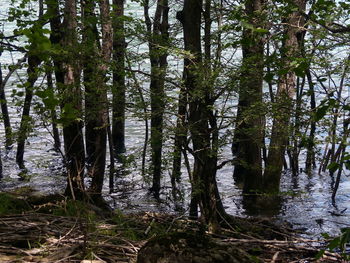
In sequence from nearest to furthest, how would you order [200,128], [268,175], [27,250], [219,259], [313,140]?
[219,259], [27,250], [200,128], [313,140], [268,175]

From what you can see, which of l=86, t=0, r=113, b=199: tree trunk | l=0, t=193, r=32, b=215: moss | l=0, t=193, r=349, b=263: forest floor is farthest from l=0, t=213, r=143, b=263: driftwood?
l=86, t=0, r=113, b=199: tree trunk

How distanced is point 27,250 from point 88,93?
310 cm

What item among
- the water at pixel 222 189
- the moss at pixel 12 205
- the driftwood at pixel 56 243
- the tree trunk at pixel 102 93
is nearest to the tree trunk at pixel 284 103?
the water at pixel 222 189

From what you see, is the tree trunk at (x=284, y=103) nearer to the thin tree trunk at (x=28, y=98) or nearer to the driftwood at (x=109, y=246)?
the driftwood at (x=109, y=246)

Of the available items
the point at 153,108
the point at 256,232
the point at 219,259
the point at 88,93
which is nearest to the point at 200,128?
the point at 153,108

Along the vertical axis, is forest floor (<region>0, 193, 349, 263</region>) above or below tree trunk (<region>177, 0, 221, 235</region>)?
below

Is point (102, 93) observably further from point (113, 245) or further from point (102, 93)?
point (113, 245)

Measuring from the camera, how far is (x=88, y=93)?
24.6 feet

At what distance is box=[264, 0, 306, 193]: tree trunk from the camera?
6984mm

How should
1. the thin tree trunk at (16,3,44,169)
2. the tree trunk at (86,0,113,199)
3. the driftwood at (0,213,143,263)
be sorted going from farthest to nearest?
the tree trunk at (86,0,113,199) < the driftwood at (0,213,143,263) < the thin tree trunk at (16,3,44,169)

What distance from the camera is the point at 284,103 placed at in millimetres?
6992

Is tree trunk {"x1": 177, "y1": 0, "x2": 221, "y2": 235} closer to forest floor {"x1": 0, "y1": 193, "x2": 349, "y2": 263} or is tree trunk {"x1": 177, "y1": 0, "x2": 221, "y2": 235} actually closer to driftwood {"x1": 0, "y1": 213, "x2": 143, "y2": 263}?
forest floor {"x1": 0, "y1": 193, "x2": 349, "y2": 263}

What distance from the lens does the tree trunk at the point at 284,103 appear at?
22.9ft

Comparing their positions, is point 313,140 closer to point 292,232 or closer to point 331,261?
point 292,232
